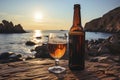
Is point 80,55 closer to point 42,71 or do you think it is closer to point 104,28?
point 42,71

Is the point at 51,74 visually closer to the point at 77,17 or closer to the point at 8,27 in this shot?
the point at 77,17

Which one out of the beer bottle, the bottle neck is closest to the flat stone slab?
the beer bottle

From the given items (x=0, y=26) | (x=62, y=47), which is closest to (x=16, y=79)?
(x=62, y=47)

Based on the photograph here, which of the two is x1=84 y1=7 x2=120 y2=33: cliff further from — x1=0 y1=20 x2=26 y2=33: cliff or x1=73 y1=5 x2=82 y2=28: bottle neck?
x1=73 y1=5 x2=82 y2=28: bottle neck

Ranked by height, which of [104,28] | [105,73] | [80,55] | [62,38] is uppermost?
[104,28]

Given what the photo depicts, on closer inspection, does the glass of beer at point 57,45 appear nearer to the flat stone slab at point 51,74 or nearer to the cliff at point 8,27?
the flat stone slab at point 51,74

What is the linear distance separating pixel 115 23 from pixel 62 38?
96.9m

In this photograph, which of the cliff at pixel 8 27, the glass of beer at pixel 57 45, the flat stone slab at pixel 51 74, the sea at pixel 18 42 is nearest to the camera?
the flat stone slab at pixel 51 74

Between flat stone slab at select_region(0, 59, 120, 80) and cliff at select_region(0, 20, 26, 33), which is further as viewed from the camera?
cliff at select_region(0, 20, 26, 33)

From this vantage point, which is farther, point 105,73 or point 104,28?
point 104,28

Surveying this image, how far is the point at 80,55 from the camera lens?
75.5 inches

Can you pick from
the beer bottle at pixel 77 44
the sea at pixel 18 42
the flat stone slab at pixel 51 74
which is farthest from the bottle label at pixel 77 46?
the sea at pixel 18 42

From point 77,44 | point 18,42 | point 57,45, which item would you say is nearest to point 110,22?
point 18,42

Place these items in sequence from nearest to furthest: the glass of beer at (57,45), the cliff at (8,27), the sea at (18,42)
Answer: the glass of beer at (57,45), the sea at (18,42), the cliff at (8,27)
